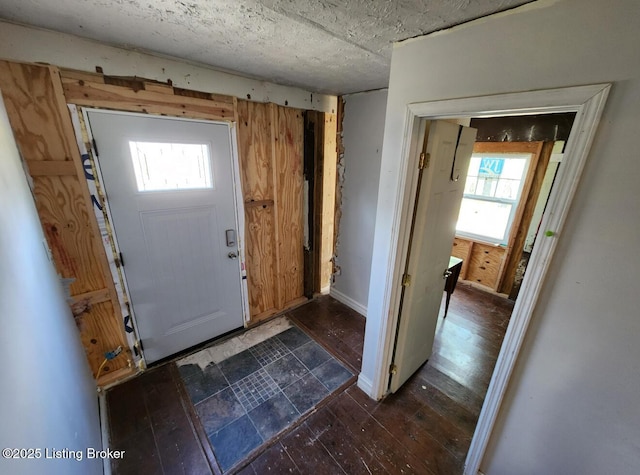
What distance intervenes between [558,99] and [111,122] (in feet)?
7.86

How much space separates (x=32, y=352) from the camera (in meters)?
0.90

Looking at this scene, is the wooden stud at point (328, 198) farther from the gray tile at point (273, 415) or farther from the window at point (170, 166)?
the gray tile at point (273, 415)

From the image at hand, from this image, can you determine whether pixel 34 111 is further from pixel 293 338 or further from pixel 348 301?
pixel 348 301

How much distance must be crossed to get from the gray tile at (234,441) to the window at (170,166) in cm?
182

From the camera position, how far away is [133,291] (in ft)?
6.49

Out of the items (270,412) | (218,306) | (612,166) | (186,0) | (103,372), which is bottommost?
(270,412)

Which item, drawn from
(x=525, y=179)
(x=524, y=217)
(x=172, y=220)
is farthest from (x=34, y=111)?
(x=524, y=217)

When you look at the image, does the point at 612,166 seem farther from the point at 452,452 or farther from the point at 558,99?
the point at 452,452

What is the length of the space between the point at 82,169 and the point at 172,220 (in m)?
0.62

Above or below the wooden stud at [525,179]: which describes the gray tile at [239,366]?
below

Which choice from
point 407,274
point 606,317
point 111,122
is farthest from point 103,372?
point 606,317

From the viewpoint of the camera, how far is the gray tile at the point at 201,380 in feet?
6.48

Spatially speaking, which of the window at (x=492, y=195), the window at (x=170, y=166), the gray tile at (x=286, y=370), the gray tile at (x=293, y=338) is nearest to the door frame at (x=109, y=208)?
the window at (x=170, y=166)

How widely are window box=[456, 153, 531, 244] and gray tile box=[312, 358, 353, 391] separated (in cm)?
246
